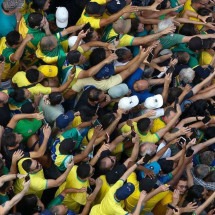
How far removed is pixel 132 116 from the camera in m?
8.62

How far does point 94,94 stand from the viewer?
8.09m

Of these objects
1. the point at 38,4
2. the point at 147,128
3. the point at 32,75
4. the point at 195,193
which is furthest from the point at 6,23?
the point at 195,193

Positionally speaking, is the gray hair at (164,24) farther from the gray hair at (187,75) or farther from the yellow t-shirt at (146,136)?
the yellow t-shirt at (146,136)

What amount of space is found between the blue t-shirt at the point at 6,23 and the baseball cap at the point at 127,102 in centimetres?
197

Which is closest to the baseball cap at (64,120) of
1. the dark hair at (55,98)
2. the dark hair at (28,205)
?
the dark hair at (55,98)

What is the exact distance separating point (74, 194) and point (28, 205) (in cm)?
63

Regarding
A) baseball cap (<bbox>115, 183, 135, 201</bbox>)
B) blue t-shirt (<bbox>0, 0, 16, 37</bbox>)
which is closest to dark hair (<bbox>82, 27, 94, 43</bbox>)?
blue t-shirt (<bbox>0, 0, 16, 37</bbox>)

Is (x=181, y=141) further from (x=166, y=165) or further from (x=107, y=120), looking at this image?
(x=107, y=120)

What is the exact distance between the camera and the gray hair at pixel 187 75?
911 centimetres

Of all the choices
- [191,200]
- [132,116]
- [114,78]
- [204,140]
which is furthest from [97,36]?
[191,200]

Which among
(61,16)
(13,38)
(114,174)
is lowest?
(114,174)

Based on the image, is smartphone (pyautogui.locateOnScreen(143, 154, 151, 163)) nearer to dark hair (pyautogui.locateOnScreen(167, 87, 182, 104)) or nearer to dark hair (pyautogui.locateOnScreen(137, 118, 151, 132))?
dark hair (pyautogui.locateOnScreen(137, 118, 151, 132))

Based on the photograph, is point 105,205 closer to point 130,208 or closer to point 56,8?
point 130,208

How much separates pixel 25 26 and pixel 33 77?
0.92 metres
